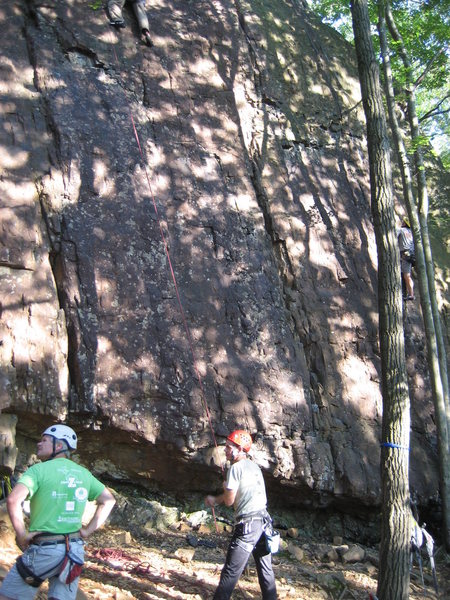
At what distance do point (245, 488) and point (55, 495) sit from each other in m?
1.91

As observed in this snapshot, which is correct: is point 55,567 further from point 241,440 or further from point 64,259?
point 64,259

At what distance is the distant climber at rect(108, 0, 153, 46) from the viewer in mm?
9523

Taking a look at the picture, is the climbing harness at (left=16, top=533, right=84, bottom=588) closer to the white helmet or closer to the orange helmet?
the white helmet

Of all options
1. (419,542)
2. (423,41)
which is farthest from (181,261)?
(423,41)

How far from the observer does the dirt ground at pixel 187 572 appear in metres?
5.38

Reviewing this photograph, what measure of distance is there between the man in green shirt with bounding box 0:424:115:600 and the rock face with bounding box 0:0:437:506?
302cm

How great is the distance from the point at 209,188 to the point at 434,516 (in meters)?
6.08

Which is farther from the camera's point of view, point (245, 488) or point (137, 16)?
point (137, 16)

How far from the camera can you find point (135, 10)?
9820 mm

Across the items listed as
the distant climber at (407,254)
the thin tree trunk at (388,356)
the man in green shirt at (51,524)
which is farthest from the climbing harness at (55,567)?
the distant climber at (407,254)

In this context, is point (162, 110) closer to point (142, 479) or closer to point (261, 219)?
point (261, 219)

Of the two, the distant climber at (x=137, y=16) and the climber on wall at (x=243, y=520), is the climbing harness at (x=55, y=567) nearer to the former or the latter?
the climber on wall at (x=243, y=520)

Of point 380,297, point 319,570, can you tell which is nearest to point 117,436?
point 319,570

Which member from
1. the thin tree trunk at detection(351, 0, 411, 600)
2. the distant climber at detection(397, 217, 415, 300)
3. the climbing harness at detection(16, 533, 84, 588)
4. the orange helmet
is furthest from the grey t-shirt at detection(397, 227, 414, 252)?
the climbing harness at detection(16, 533, 84, 588)
